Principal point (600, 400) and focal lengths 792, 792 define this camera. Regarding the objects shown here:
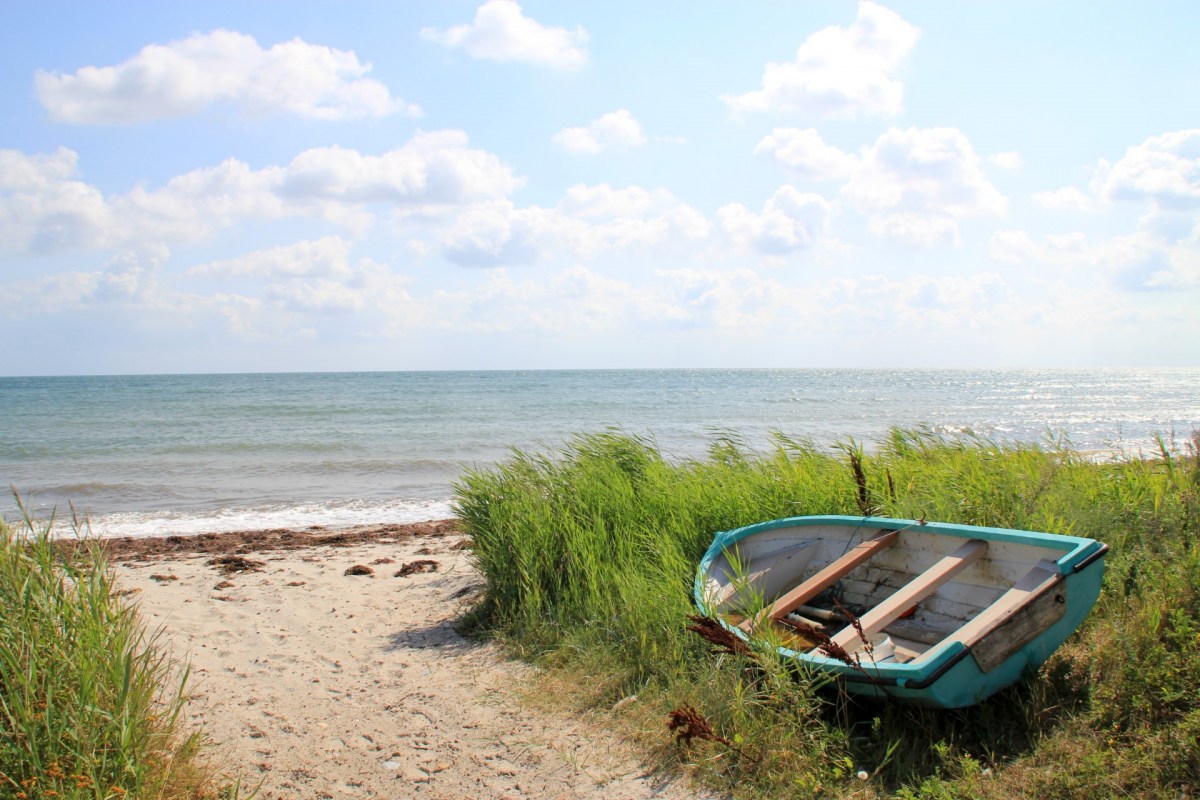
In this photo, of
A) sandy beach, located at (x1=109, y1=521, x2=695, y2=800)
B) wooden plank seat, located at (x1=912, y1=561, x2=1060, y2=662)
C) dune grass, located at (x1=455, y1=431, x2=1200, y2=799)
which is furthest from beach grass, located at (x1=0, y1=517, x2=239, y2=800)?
wooden plank seat, located at (x1=912, y1=561, x2=1060, y2=662)

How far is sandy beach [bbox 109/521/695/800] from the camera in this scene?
12.9ft

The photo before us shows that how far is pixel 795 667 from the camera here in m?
3.94

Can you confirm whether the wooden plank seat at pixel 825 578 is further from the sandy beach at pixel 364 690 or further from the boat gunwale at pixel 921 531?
the sandy beach at pixel 364 690

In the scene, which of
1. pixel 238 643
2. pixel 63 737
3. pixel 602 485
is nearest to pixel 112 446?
pixel 238 643

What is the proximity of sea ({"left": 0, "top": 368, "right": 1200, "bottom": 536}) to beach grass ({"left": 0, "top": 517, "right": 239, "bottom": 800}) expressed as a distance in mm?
332

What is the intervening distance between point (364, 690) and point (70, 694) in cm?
234

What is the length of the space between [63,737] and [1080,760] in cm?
405

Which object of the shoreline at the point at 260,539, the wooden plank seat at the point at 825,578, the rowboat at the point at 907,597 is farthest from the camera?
the shoreline at the point at 260,539

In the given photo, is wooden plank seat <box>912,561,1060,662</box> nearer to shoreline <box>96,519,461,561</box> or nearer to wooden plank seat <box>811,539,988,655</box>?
wooden plank seat <box>811,539,988,655</box>

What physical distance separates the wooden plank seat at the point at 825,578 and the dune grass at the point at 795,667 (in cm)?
43

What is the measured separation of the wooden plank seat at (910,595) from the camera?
4124 millimetres

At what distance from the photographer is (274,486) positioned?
15.3 metres

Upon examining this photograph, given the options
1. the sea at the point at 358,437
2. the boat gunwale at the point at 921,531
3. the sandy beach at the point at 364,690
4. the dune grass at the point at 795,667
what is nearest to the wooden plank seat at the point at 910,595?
the boat gunwale at the point at 921,531

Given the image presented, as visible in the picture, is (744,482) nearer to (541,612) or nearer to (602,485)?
(602,485)
